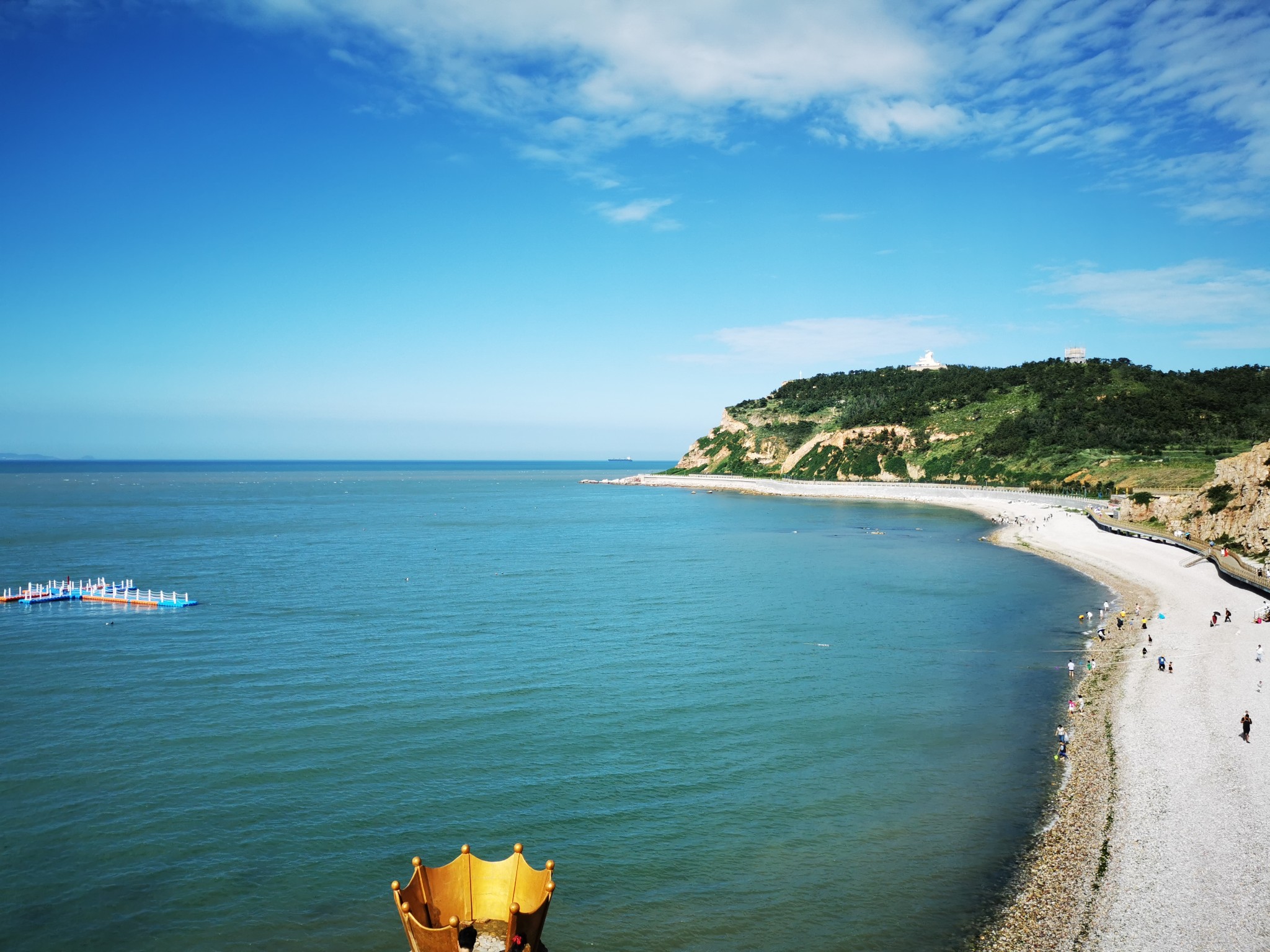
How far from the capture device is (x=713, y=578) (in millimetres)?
59438

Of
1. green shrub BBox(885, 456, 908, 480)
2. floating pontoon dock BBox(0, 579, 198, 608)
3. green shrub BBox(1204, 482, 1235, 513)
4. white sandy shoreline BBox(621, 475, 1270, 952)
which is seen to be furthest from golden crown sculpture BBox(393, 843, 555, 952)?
green shrub BBox(885, 456, 908, 480)

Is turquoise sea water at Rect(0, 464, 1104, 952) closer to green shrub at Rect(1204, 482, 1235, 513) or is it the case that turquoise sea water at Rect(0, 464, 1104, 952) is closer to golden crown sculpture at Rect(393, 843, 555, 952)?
golden crown sculpture at Rect(393, 843, 555, 952)

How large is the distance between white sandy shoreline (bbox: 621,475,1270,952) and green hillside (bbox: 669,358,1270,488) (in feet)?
217

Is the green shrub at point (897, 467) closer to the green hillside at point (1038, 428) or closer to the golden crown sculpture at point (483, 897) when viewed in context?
the green hillside at point (1038, 428)

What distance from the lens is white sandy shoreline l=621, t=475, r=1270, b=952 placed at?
16078 mm

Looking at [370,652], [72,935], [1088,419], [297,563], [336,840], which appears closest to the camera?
[72,935]

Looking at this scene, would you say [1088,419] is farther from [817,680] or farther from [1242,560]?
[817,680]

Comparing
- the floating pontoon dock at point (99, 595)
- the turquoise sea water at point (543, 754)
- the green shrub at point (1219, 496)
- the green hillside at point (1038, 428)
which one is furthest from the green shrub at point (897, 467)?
the floating pontoon dock at point (99, 595)

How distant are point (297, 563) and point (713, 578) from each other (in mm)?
33459

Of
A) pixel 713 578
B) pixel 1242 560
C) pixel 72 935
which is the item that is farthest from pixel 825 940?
pixel 1242 560

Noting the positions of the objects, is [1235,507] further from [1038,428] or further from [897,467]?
[897,467]

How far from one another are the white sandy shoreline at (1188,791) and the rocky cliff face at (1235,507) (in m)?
11.0

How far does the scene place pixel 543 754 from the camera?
25.3m

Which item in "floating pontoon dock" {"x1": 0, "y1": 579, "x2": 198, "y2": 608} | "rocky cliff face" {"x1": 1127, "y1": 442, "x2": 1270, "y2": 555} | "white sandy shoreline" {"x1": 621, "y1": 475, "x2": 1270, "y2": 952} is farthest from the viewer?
"rocky cliff face" {"x1": 1127, "y1": 442, "x2": 1270, "y2": 555}
